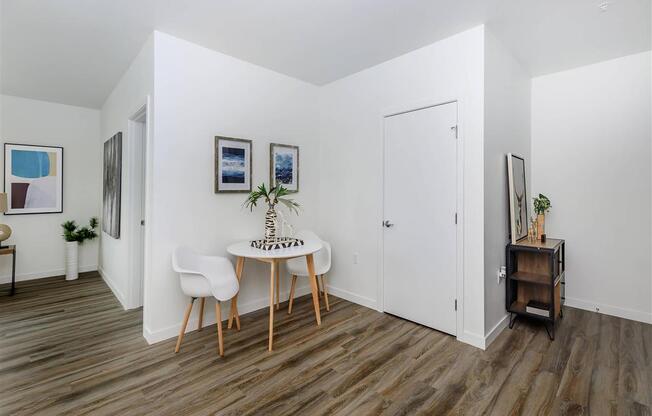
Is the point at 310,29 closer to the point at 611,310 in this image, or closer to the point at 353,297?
the point at 353,297

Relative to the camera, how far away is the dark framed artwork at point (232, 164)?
2965 mm

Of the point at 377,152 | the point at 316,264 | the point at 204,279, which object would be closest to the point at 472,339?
the point at 316,264

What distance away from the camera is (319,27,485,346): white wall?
8.39ft

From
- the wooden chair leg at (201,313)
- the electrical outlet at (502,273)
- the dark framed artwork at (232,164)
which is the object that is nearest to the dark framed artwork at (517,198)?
the electrical outlet at (502,273)

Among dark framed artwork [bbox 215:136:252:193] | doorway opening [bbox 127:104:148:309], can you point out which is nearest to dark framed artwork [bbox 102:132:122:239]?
doorway opening [bbox 127:104:148:309]

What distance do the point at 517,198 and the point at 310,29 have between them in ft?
8.13

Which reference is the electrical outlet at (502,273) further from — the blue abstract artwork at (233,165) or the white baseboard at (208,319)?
the blue abstract artwork at (233,165)

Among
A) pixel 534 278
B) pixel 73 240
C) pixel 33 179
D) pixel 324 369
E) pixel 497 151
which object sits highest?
pixel 497 151

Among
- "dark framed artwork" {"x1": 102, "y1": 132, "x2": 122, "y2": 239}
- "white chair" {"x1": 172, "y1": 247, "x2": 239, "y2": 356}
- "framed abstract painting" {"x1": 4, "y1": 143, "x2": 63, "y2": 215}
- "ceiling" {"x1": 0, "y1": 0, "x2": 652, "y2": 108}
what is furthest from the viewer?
"framed abstract painting" {"x1": 4, "y1": 143, "x2": 63, "y2": 215}

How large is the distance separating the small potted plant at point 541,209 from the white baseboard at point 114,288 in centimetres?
438

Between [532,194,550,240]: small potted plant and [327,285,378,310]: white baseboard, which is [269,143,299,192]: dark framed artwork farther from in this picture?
[532,194,550,240]: small potted plant

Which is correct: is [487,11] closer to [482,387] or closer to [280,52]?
[280,52]

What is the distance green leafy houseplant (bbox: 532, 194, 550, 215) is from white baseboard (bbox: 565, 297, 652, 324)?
3.43 feet

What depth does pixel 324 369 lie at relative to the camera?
2240mm
